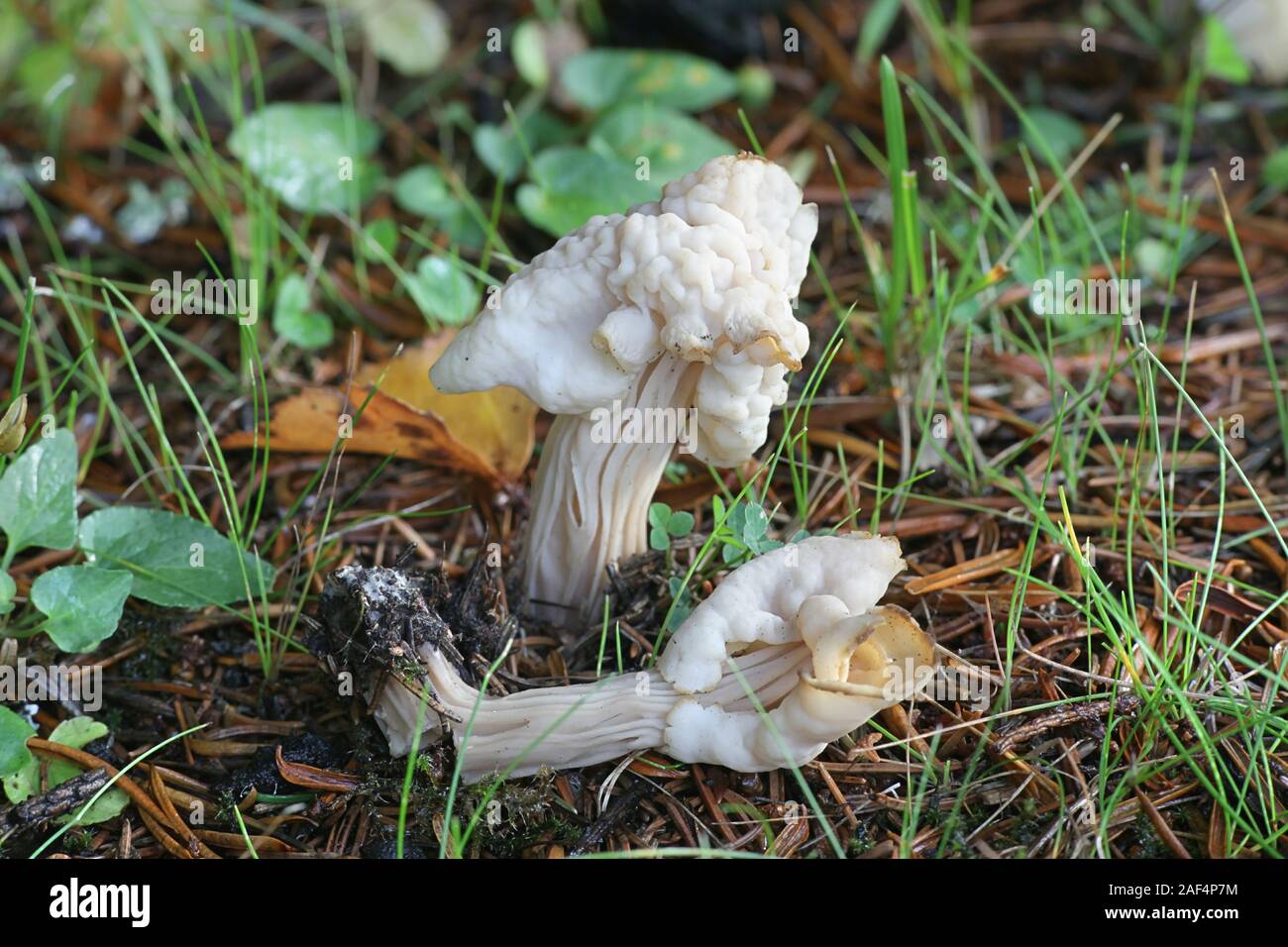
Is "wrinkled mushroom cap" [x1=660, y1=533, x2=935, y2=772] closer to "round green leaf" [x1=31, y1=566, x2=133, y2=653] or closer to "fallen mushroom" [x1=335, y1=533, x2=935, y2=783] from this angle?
"fallen mushroom" [x1=335, y1=533, x2=935, y2=783]

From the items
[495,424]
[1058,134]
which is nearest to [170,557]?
[495,424]

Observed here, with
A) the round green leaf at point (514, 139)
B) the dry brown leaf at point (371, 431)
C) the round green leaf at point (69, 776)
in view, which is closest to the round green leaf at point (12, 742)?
the round green leaf at point (69, 776)

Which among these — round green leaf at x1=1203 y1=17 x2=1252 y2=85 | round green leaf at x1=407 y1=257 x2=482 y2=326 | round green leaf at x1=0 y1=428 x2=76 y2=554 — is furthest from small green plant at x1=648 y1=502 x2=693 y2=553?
round green leaf at x1=1203 y1=17 x2=1252 y2=85

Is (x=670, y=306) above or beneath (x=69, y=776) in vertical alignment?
above

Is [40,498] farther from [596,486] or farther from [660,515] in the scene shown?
[660,515]

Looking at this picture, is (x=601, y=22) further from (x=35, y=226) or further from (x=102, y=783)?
(x=102, y=783)

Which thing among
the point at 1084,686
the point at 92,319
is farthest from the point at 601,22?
the point at 1084,686

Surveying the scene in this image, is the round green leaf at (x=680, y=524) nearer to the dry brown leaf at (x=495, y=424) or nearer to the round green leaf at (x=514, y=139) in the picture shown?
the dry brown leaf at (x=495, y=424)
